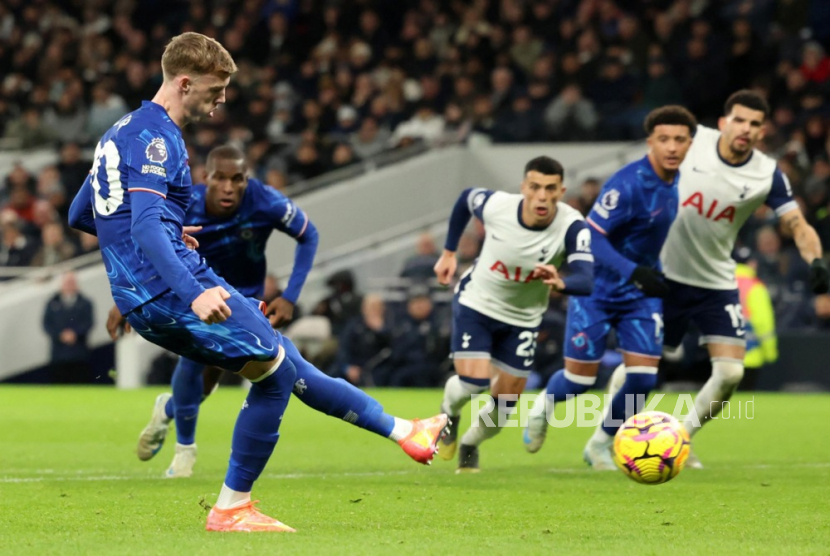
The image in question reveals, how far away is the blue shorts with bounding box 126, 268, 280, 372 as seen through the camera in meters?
5.77

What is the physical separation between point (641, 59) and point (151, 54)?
890cm

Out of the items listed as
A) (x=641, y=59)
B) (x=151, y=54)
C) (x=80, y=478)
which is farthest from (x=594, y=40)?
(x=80, y=478)

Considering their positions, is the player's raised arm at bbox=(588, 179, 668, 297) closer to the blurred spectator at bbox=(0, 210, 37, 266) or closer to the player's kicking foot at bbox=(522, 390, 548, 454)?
the player's kicking foot at bbox=(522, 390, 548, 454)

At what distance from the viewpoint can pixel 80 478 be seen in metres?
8.52

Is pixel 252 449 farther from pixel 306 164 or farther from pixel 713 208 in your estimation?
pixel 306 164

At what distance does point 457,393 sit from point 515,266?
914 mm

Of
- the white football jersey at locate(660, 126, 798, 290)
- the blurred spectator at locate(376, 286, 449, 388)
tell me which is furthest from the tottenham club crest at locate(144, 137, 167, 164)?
the blurred spectator at locate(376, 286, 449, 388)

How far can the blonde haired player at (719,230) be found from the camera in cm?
945

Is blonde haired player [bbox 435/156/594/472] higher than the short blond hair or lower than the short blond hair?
lower

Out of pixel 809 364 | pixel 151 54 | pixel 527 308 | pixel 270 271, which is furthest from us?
pixel 151 54

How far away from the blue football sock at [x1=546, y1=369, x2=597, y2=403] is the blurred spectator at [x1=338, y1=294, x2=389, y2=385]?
840 centimetres

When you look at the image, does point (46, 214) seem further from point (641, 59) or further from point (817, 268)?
point (817, 268)

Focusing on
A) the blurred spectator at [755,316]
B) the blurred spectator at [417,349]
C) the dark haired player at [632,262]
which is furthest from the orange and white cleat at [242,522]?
the blurred spectator at [417,349]

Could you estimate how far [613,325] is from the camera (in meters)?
9.46
